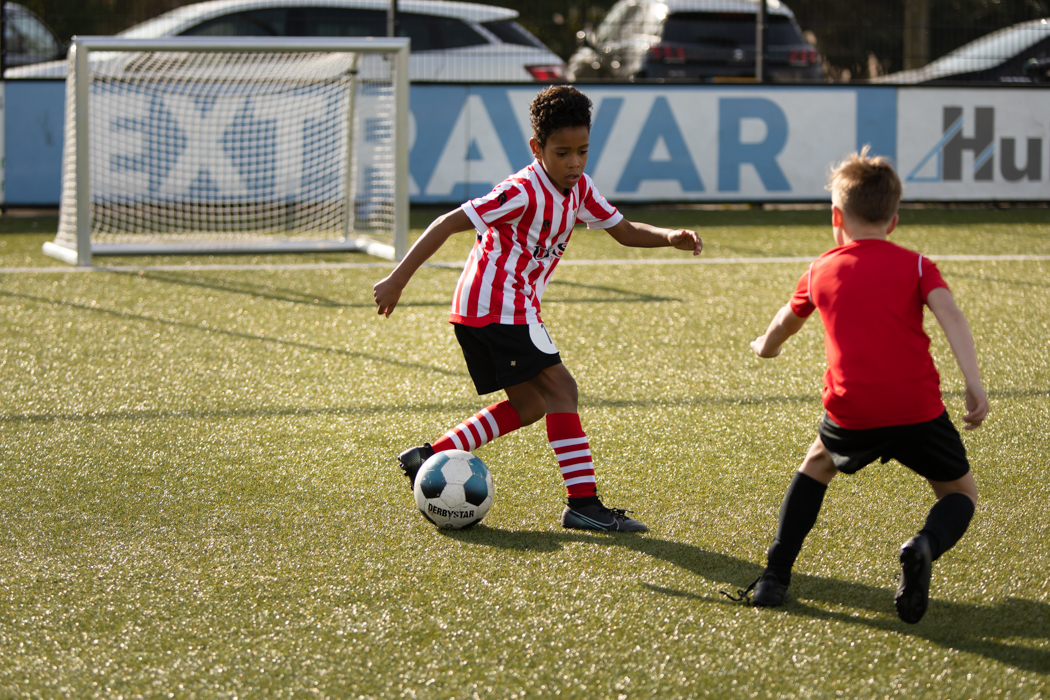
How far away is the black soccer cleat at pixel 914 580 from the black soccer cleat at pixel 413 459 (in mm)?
1532

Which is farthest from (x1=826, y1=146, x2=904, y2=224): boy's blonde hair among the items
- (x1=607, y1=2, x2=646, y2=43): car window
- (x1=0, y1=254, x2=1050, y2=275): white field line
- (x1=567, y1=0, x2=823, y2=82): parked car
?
(x1=607, y1=2, x2=646, y2=43): car window

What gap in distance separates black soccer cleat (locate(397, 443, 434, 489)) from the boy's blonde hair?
1.55 meters

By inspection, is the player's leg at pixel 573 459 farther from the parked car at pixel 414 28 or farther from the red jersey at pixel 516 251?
the parked car at pixel 414 28

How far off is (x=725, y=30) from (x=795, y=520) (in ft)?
32.9

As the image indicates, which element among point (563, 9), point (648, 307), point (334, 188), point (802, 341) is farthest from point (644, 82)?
point (802, 341)

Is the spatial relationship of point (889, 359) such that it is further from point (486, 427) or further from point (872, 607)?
point (486, 427)

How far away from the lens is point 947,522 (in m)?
2.45

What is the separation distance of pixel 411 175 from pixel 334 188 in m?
0.97

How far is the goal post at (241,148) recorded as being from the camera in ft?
31.8

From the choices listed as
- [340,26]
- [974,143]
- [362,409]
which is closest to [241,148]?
[340,26]

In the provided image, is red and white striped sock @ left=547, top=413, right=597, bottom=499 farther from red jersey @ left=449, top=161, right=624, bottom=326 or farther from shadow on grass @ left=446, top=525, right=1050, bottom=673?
red jersey @ left=449, top=161, right=624, bottom=326

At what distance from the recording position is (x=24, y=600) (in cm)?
262

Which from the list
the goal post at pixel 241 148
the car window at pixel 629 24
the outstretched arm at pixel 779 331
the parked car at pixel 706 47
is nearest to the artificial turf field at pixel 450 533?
the outstretched arm at pixel 779 331

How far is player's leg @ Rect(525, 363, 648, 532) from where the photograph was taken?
311 cm
